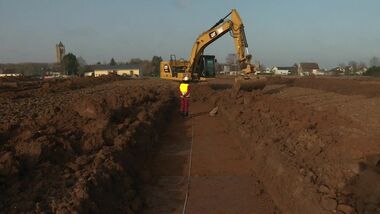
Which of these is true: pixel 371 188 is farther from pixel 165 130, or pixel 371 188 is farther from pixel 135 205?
pixel 165 130

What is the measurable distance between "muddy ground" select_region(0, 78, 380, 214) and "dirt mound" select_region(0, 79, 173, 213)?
0.02 meters

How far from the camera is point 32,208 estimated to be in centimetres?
604

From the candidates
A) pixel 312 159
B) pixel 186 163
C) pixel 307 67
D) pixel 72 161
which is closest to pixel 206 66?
pixel 186 163

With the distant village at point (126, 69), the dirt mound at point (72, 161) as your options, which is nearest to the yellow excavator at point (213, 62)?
the dirt mound at point (72, 161)

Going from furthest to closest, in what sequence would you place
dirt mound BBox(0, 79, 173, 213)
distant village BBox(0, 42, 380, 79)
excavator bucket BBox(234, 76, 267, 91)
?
distant village BBox(0, 42, 380, 79) < excavator bucket BBox(234, 76, 267, 91) < dirt mound BBox(0, 79, 173, 213)

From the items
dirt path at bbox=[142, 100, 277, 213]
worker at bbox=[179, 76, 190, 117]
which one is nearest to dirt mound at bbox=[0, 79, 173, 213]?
dirt path at bbox=[142, 100, 277, 213]

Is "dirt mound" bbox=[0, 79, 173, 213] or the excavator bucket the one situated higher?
the excavator bucket

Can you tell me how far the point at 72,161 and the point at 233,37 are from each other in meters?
18.1

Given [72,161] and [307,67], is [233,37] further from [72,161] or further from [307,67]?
[307,67]

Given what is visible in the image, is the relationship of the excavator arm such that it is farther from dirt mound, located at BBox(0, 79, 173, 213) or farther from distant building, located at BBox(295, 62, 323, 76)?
distant building, located at BBox(295, 62, 323, 76)

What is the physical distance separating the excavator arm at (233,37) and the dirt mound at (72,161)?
11237 millimetres

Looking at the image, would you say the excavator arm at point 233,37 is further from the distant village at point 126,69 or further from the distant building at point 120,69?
the distant building at point 120,69

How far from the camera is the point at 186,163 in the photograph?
11.7 m

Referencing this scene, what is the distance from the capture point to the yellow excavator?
78.8 feet
